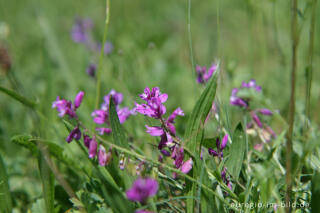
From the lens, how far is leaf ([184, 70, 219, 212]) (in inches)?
53.7

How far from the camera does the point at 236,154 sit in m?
1.44

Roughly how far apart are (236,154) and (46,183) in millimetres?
792

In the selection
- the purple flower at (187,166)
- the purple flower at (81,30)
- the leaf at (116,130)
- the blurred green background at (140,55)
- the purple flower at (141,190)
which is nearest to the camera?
the purple flower at (141,190)

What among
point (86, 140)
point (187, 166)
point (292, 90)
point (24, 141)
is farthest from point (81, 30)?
point (292, 90)

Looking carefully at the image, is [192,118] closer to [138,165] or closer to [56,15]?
[138,165]

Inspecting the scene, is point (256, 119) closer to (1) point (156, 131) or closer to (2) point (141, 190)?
(1) point (156, 131)

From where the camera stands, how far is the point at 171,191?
158 cm

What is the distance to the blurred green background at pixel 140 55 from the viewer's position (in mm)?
2425

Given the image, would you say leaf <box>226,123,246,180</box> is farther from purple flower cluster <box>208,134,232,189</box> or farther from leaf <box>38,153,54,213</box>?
leaf <box>38,153,54,213</box>

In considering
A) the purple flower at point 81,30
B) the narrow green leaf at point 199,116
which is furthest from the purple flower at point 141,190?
the purple flower at point 81,30

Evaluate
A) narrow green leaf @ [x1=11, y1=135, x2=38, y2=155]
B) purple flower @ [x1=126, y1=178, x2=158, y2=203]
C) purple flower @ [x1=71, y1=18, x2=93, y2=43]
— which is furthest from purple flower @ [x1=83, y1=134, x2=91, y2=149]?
purple flower @ [x1=71, y1=18, x2=93, y2=43]

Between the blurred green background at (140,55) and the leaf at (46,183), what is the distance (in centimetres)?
26

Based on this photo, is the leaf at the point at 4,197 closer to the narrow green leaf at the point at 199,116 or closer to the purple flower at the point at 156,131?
the purple flower at the point at 156,131

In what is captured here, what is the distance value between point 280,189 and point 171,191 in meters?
0.47
